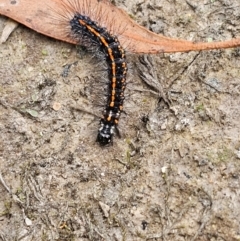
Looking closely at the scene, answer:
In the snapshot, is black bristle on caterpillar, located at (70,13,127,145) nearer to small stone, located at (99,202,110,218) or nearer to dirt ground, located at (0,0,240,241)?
dirt ground, located at (0,0,240,241)

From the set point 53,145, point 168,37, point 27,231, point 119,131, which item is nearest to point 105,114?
point 119,131

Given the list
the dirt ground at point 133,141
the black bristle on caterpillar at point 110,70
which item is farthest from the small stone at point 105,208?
the black bristle on caterpillar at point 110,70

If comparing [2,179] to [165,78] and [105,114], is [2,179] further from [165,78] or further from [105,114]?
[165,78]

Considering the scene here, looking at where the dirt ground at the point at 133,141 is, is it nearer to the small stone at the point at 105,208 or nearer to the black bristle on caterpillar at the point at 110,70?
the small stone at the point at 105,208

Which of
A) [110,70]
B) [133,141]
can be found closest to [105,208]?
[133,141]

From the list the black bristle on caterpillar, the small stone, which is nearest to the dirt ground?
the small stone
